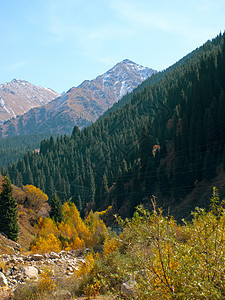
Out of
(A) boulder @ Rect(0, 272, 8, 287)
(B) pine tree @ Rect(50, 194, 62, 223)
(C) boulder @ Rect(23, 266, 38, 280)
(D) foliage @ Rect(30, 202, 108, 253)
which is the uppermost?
(A) boulder @ Rect(0, 272, 8, 287)

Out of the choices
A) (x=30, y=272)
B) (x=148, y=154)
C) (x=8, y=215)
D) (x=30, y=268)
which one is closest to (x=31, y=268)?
(x=30, y=268)

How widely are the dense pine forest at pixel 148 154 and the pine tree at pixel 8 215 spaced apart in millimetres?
36061

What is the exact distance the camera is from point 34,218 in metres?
59.1

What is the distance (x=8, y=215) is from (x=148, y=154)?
48258mm

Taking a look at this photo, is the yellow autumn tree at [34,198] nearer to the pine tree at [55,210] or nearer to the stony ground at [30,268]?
the pine tree at [55,210]

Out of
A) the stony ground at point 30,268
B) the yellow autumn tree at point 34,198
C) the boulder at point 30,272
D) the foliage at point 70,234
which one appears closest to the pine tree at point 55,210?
the foliage at point 70,234

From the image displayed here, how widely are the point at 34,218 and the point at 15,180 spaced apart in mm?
87893

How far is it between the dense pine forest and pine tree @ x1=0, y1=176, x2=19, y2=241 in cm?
3606

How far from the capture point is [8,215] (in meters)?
42.5

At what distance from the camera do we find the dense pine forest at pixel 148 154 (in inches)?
2333

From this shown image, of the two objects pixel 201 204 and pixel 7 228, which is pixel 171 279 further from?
pixel 201 204

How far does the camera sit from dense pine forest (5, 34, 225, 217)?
59.2m

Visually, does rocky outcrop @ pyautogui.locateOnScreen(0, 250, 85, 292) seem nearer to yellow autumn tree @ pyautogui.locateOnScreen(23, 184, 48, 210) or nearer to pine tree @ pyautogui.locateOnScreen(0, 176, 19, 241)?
pine tree @ pyautogui.locateOnScreen(0, 176, 19, 241)

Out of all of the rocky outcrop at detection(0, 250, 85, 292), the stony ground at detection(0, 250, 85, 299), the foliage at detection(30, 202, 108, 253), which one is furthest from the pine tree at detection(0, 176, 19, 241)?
the stony ground at detection(0, 250, 85, 299)
